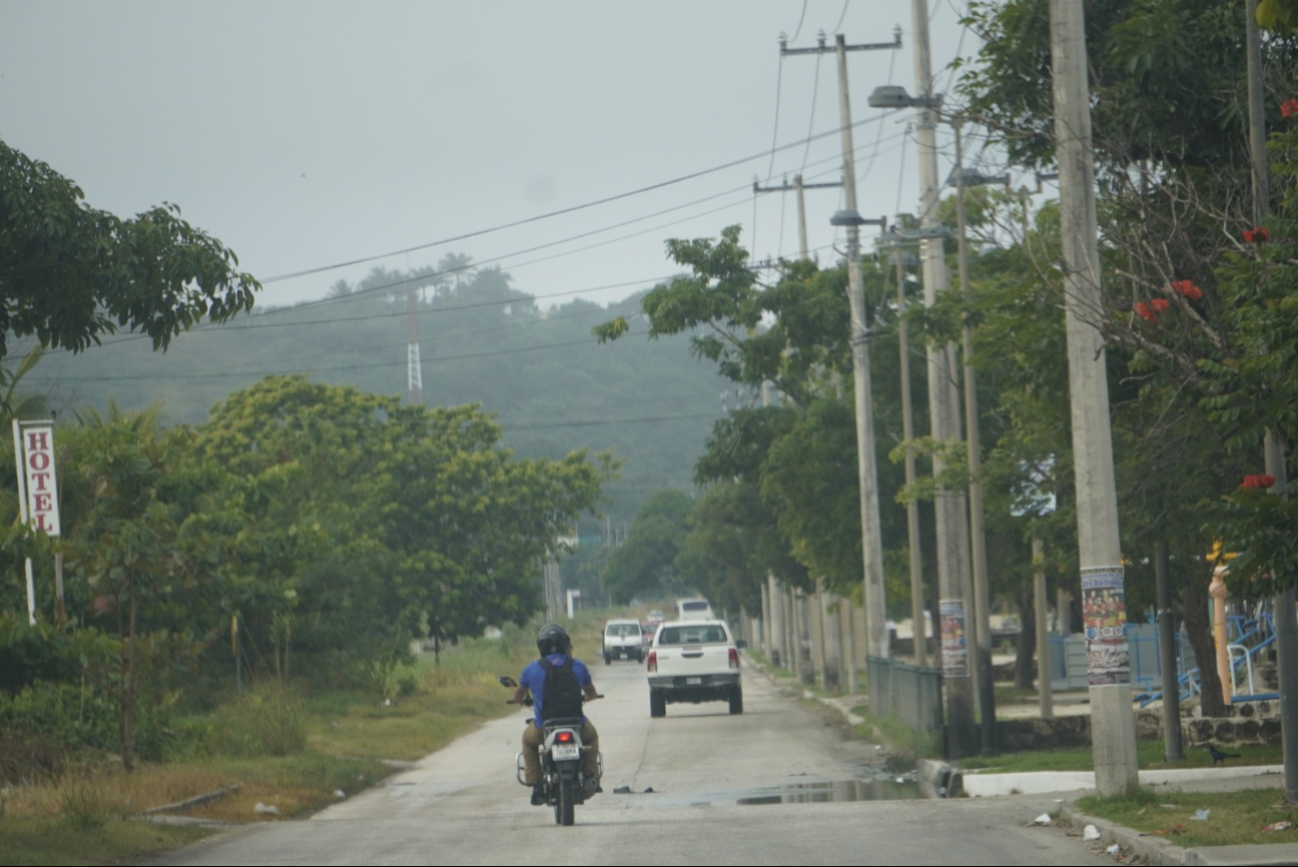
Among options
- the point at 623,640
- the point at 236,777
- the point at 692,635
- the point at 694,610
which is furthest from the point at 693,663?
the point at 694,610

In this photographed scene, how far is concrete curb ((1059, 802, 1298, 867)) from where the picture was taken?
991cm

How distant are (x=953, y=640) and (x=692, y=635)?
1381 centimetres

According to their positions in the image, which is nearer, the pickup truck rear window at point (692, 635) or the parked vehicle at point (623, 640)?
the pickup truck rear window at point (692, 635)

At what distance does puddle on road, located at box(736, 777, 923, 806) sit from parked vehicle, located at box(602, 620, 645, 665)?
187 ft

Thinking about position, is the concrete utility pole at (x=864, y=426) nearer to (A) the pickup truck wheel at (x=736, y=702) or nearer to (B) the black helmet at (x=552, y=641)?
(A) the pickup truck wheel at (x=736, y=702)

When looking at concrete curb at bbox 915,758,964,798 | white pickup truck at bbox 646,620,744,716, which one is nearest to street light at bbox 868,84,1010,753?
concrete curb at bbox 915,758,964,798

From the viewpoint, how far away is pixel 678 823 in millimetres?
14203

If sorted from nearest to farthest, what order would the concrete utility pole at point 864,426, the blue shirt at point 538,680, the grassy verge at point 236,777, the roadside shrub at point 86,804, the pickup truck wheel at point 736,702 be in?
the grassy verge at point 236,777
the roadside shrub at point 86,804
the blue shirt at point 538,680
the concrete utility pole at point 864,426
the pickup truck wheel at point 736,702

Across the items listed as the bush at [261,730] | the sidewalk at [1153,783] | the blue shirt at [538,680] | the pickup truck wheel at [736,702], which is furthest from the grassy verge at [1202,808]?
the pickup truck wheel at [736,702]

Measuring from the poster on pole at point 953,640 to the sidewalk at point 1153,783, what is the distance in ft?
6.29

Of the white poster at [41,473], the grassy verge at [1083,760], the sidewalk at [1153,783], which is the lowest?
the grassy verge at [1083,760]

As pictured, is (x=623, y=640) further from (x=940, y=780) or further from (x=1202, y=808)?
(x=1202, y=808)

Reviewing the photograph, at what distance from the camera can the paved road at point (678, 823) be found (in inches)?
459

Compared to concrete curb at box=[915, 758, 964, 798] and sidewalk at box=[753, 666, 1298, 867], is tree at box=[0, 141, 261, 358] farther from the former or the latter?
concrete curb at box=[915, 758, 964, 798]
